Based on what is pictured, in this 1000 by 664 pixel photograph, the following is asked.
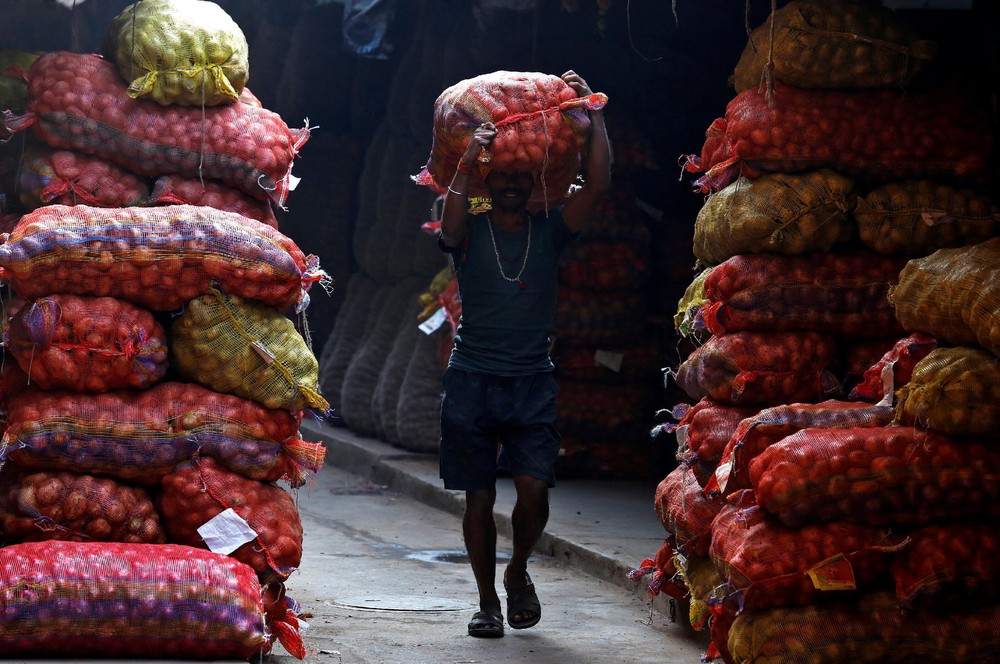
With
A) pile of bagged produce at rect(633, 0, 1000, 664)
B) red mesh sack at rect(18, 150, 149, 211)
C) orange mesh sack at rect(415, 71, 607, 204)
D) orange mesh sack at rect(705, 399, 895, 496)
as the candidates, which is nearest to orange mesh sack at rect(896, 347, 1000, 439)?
pile of bagged produce at rect(633, 0, 1000, 664)

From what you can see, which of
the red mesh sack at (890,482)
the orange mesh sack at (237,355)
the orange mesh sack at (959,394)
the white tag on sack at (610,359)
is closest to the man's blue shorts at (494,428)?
the orange mesh sack at (237,355)

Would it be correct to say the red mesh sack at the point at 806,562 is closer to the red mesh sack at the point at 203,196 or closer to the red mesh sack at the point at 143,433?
the red mesh sack at the point at 143,433

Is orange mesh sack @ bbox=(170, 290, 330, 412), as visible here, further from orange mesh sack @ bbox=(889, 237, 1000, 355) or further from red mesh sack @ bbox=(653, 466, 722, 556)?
orange mesh sack @ bbox=(889, 237, 1000, 355)

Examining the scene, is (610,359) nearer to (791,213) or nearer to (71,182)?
(791,213)

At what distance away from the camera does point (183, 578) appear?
13.8ft

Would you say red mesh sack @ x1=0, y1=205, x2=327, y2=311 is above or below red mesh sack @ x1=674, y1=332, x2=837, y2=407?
above

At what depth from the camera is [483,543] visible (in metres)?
5.45

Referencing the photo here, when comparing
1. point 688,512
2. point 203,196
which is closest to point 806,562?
point 688,512

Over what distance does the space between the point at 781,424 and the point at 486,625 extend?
1707 mm

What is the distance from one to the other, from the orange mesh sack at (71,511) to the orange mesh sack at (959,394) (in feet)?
8.21

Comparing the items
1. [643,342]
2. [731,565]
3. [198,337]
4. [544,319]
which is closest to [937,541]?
[731,565]

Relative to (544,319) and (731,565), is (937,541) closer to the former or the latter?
(731,565)

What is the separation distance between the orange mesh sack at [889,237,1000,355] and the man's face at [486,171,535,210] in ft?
5.46

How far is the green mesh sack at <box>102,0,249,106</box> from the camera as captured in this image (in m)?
4.95
